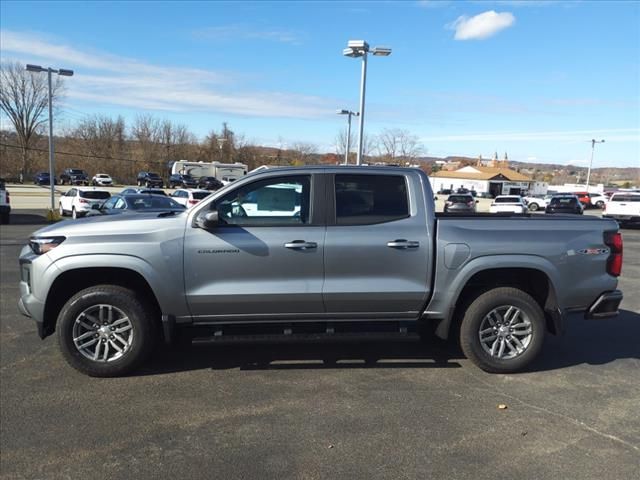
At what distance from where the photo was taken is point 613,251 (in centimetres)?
471

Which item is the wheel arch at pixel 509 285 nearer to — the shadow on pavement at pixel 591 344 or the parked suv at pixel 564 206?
the shadow on pavement at pixel 591 344

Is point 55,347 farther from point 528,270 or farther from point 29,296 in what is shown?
point 528,270

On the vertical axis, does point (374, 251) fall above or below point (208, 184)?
below

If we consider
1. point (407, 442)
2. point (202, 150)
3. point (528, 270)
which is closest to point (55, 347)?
point (407, 442)

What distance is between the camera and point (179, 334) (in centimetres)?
469

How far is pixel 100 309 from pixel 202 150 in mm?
87548

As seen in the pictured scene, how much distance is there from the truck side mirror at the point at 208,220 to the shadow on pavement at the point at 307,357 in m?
1.13

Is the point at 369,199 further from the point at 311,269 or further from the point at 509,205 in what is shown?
the point at 509,205

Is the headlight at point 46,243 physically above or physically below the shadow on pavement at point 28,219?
above

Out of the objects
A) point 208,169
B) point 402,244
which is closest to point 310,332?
point 402,244

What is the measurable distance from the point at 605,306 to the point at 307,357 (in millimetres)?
2919

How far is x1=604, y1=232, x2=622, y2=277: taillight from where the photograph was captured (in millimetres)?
4676

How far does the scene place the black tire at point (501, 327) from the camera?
456 centimetres

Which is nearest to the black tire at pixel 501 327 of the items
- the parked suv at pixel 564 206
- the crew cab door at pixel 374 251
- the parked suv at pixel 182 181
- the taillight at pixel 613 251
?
the crew cab door at pixel 374 251
